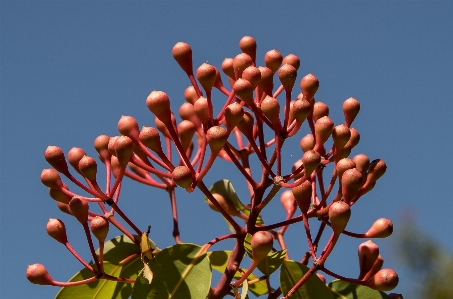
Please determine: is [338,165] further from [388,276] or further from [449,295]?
[449,295]

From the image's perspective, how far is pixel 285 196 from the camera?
2.63 meters

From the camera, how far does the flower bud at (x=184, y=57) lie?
2.25 metres

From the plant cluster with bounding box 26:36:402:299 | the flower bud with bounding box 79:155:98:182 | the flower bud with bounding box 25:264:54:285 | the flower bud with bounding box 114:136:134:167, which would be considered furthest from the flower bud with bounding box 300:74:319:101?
the flower bud with bounding box 25:264:54:285

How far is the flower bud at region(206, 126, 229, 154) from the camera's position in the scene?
73.4 inches

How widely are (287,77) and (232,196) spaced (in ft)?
1.98

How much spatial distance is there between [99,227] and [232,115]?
0.49 m

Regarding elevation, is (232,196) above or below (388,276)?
above

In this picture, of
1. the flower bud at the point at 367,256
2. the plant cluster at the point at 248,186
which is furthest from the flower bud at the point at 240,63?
the flower bud at the point at 367,256

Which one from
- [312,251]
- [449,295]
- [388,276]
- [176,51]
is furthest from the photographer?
[449,295]

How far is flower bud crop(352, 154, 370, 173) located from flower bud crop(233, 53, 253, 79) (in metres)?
0.47

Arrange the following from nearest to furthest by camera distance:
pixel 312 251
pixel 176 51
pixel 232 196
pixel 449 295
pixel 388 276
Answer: pixel 312 251
pixel 388 276
pixel 176 51
pixel 232 196
pixel 449 295

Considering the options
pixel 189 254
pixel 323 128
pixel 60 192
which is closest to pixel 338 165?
pixel 323 128

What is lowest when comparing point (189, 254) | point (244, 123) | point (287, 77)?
point (189, 254)

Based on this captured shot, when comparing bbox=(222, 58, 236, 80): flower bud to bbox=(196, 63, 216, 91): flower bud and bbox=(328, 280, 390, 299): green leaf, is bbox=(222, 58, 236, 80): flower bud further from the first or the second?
bbox=(328, 280, 390, 299): green leaf
